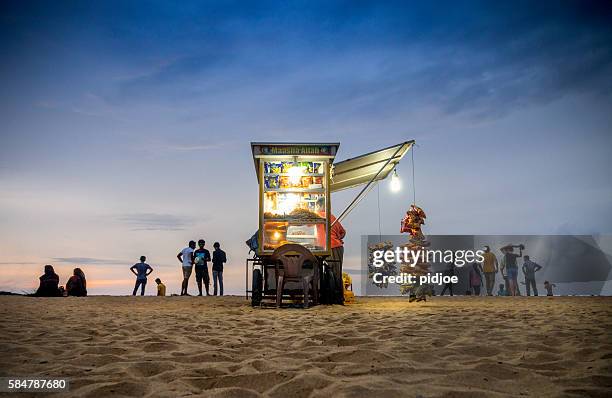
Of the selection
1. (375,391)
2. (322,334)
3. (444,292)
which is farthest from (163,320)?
(444,292)

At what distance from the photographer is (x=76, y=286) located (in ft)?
43.0

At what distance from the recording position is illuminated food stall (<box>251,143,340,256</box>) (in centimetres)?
970

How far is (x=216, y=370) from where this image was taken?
3.04 meters

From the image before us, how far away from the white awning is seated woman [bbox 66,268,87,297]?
8.36 meters

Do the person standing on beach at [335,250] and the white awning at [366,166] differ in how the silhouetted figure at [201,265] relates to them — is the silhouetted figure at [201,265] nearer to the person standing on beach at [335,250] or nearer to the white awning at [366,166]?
the white awning at [366,166]

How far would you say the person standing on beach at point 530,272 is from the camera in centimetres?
1507

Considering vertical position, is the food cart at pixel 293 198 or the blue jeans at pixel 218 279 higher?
the food cart at pixel 293 198

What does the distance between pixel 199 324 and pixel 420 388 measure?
3795 millimetres

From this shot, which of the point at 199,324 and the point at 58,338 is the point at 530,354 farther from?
the point at 58,338

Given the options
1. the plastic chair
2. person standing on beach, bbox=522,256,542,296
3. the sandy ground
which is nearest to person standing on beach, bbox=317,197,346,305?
the plastic chair

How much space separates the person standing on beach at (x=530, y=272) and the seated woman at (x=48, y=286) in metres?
15.2

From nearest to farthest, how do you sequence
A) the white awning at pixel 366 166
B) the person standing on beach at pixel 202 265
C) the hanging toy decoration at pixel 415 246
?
the white awning at pixel 366 166
the hanging toy decoration at pixel 415 246
the person standing on beach at pixel 202 265

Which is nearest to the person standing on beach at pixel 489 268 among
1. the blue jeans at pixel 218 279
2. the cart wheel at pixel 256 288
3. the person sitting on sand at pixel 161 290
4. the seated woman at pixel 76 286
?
the blue jeans at pixel 218 279

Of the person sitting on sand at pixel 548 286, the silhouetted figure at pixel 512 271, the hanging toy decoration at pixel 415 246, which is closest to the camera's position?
the hanging toy decoration at pixel 415 246
